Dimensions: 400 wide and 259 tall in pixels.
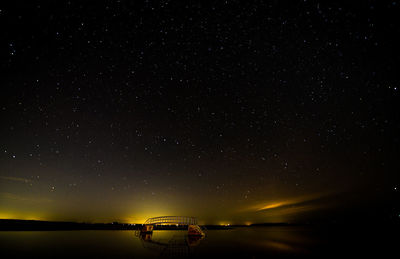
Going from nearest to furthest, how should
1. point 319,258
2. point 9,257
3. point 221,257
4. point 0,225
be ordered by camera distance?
point 9,257, point 221,257, point 319,258, point 0,225

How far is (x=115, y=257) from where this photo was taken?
14.6 meters

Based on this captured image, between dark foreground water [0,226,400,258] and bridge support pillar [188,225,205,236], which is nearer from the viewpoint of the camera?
dark foreground water [0,226,400,258]

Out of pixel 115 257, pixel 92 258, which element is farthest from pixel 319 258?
pixel 92 258

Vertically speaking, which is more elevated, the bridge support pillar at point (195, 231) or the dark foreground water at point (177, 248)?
the dark foreground water at point (177, 248)

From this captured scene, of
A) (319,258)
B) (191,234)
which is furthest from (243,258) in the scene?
(191,234)

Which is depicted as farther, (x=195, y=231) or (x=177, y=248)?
(x=195, y=231)

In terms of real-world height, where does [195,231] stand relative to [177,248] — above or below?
below

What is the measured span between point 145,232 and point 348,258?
35.4 m

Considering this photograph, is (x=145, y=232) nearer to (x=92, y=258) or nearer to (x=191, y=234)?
(x=191, y=234)

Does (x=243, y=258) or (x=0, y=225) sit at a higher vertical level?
(x=243, y=258)

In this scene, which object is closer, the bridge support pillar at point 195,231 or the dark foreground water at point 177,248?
the dark foreground water at point 177,248

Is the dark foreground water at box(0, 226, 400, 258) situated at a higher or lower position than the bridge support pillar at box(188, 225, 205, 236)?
higher

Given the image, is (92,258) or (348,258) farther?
(348,258)

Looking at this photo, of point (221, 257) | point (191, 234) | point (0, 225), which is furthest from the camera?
point (0, 225)
